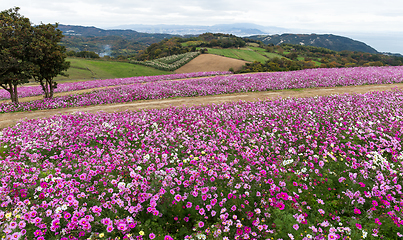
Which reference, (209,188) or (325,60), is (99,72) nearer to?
(209,188)

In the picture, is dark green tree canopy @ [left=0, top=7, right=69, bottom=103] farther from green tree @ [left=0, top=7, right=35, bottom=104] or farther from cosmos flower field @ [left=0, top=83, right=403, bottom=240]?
cosmos flower field @ [left=0, top=83, right=403, bottom=240]

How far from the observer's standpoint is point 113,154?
6938mm

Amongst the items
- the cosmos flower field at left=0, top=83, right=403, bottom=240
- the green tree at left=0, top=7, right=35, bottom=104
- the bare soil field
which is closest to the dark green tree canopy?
the green tree at left=0, top=7, right=35, bottom=104

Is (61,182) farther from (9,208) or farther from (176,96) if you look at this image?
(176,96)

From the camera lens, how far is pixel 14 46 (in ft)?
51.4

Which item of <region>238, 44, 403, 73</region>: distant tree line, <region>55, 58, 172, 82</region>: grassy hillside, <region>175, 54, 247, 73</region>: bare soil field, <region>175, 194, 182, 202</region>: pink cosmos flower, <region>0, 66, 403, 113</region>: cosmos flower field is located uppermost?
<region>238, 44, 403, 73</region>: distant tree line

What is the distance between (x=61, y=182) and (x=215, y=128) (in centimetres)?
629

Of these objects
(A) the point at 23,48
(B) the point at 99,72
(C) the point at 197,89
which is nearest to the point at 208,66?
(B) the point at 99,72

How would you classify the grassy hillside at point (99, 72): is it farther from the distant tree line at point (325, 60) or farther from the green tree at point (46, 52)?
the distant tree line at point (325, 60)

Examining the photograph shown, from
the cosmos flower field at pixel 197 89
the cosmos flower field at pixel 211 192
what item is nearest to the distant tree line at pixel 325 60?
the cosmos flower field at pixel 197 89

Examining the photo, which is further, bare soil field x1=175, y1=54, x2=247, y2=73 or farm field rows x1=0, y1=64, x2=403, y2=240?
bare soil field x1=175, y1=54, x2=247, y2=73

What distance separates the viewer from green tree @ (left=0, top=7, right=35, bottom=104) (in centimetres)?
1536

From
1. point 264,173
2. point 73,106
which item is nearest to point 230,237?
point 264,173

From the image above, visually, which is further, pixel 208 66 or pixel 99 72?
pixel 208 66
